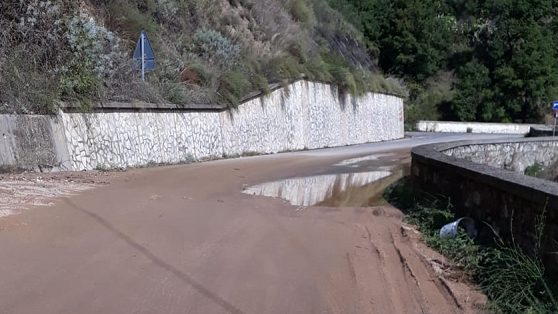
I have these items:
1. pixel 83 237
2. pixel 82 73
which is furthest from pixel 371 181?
pixel 83 237

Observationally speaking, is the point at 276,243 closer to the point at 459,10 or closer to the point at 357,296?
the point at 357,296

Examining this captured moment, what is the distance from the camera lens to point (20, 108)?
11.8 m

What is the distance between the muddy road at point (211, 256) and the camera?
5.12 m

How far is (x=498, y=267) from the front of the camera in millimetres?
5914

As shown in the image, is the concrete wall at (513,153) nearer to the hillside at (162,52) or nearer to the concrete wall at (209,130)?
the concrete wall at (209,130)

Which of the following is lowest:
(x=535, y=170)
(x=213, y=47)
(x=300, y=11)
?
(x=535, y=170)

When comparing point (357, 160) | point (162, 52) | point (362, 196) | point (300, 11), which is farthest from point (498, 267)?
point (300, 11)

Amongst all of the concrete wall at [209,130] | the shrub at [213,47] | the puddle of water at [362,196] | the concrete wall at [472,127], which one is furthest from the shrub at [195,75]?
the concrete wall at [472,127]

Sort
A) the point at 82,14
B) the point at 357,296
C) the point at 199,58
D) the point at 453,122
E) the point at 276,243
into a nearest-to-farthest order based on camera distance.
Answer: the point at 357,296, the point at 276,243, the point at 82,14, the point at 199,58, the point at 453,122

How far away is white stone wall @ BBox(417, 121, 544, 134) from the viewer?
172ft

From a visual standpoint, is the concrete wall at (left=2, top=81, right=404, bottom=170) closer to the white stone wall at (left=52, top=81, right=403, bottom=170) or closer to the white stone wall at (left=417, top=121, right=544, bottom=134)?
the white stone wall at (left=52, top=81, right=403, bottom=170)

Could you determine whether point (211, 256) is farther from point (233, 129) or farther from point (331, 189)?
point (233, 129)

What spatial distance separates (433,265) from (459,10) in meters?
64.8

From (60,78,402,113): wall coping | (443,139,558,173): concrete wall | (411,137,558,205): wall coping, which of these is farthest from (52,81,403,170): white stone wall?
(443,139,558,173): concrete wall
